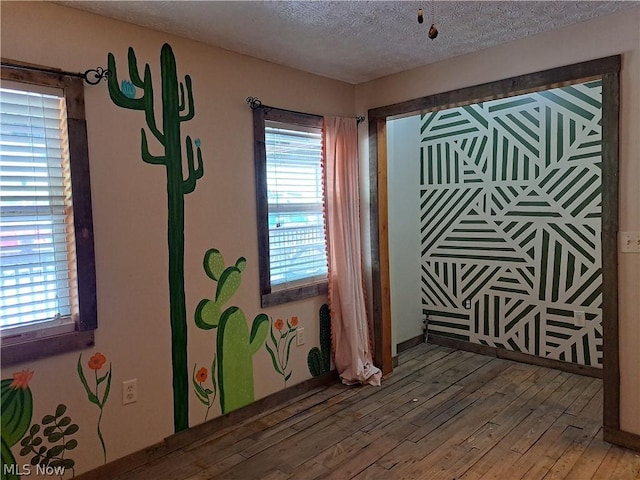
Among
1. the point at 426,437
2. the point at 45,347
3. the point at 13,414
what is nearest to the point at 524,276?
the point at 426,437

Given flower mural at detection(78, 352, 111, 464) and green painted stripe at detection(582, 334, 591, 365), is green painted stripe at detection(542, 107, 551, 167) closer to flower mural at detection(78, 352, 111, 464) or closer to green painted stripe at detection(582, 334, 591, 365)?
green painted stripe at detection(582, 334, 591, 365)

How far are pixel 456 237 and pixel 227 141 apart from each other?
247 cm

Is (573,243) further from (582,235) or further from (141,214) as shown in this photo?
(141,214)

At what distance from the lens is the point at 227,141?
2814 millimetres

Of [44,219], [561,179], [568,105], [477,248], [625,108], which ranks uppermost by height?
[568,105]

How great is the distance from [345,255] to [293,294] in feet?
1.70

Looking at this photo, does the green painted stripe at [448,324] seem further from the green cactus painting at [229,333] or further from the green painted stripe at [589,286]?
the green cactus painting at [229,333]

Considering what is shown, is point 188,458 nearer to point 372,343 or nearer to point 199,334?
point 199,334

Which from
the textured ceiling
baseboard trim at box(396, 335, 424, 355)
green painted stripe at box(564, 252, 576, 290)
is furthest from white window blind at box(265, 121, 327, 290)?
green painted stripe at box(564, 252, 576, 290)

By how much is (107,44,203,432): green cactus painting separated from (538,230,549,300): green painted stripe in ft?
9.28

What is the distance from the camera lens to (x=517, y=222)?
3.87 metres

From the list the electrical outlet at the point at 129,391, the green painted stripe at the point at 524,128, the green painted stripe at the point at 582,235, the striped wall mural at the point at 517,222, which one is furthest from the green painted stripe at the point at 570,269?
the electrical outlet at the point at 129,391

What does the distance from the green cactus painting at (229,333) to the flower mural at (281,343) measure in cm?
13

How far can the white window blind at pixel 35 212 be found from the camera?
78.5 inches
